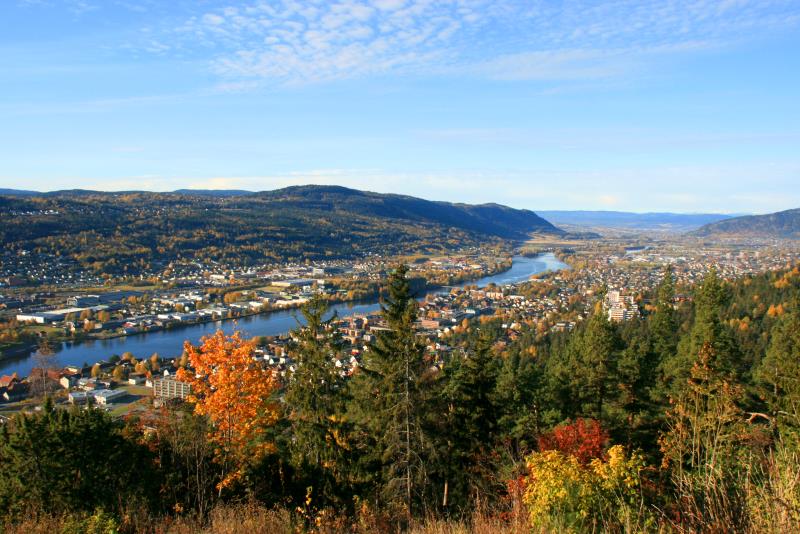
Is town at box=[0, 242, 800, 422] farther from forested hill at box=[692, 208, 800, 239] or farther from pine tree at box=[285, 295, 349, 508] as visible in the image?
forested hill at box=[692, 208, 800, 239]

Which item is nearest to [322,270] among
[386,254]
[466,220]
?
[386,254]

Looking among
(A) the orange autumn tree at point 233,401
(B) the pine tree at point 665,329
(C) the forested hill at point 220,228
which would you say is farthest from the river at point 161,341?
(C) the forested hill at point 220,228

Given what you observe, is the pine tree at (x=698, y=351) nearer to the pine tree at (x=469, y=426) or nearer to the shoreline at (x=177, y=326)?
the pine tree at (x=469, y=426)

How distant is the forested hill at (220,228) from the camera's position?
64.4 m

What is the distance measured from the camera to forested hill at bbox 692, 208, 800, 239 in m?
137

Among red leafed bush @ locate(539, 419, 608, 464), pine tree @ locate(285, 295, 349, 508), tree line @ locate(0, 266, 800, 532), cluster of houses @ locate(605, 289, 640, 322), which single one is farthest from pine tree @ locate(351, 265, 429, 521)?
cluster of houses @ locate(605, 289, 640, 322)

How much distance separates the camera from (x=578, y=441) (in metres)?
6.69

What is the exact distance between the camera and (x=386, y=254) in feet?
280

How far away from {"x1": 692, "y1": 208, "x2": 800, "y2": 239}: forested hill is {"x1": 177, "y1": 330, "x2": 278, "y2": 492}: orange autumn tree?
15753 centimetres

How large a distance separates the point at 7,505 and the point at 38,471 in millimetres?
516

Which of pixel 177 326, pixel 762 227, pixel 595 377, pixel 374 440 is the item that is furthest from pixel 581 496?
pixel 762 227

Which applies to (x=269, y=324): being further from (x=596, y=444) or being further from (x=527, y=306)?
(x=596, y=444)

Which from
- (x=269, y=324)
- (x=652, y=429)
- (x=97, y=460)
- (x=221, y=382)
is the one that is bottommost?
(x=269, y=324)

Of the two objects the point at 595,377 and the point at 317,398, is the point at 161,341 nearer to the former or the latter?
the point at 317,398
